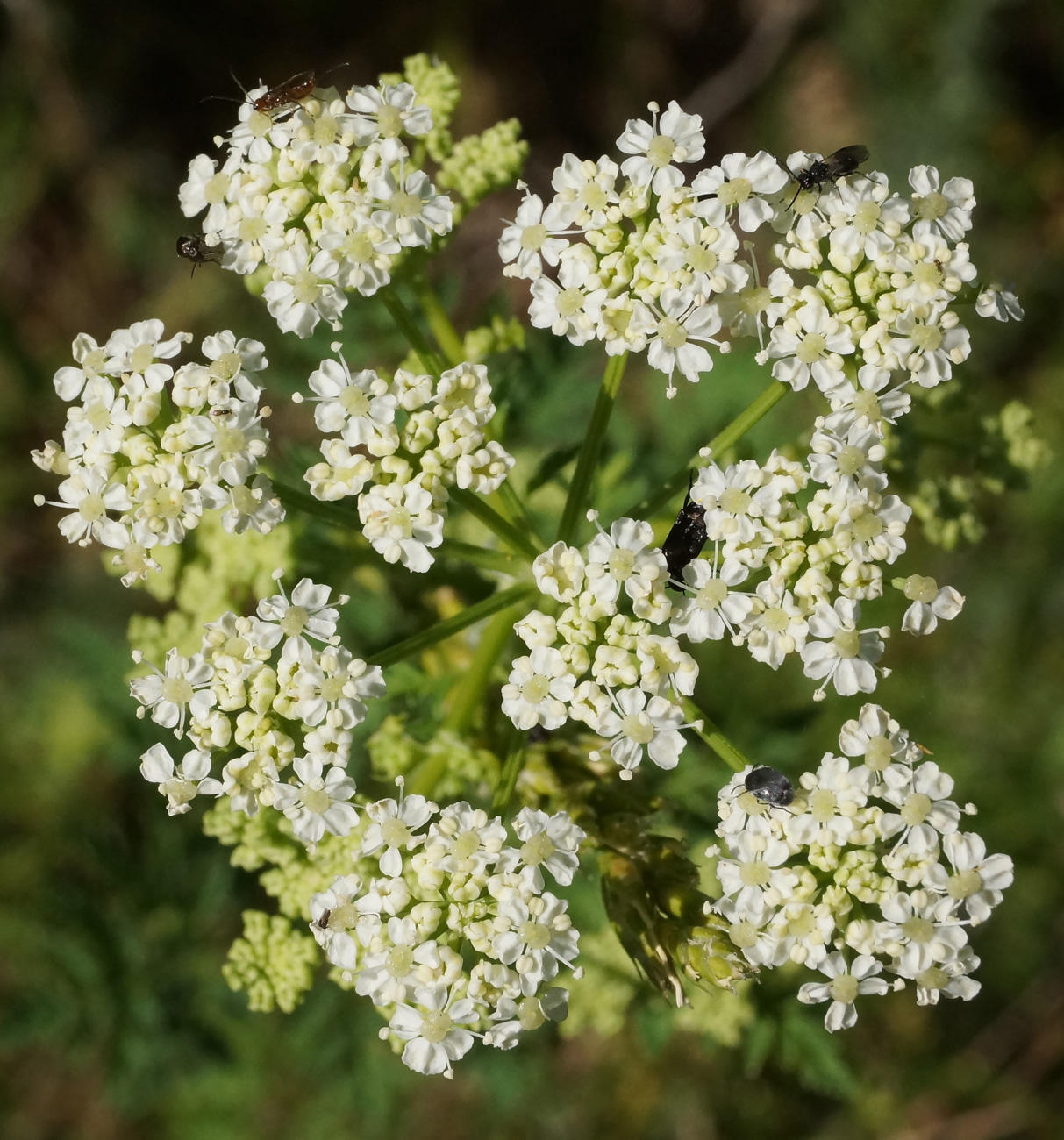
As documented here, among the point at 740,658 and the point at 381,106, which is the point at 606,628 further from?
the point at 740,658

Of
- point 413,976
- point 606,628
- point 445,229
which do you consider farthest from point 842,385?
point 413,976

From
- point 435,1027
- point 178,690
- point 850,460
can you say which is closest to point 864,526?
point 850,460

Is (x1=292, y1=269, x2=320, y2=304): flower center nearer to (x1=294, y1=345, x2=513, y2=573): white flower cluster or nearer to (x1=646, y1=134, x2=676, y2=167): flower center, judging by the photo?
(x1=294, y1=345, x2=513, y2=573): white flower cluster

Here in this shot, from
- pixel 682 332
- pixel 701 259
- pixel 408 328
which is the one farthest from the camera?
pixel 408 328

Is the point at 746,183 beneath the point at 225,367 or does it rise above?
above

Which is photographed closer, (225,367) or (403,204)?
(225,367)

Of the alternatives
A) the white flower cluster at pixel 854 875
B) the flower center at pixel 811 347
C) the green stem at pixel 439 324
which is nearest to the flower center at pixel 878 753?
the white flower cluster at pixel 854 875

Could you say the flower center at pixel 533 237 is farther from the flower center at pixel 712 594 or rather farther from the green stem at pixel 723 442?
the flower center at pixel 712 594

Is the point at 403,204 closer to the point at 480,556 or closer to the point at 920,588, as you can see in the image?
the point at 480,556
